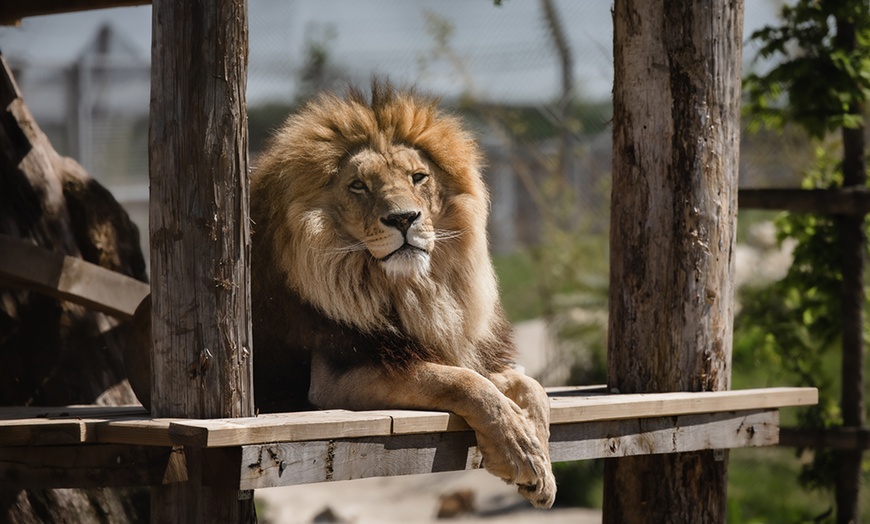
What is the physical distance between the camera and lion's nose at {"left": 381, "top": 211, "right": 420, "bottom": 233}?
12.0ft

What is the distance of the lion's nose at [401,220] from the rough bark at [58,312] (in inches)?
81.0

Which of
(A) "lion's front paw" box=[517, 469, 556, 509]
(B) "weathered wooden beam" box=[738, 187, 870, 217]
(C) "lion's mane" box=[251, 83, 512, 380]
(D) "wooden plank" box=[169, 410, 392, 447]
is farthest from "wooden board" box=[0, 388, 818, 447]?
(B) "weathered wooden beam" box=[738, 187, 870, 217]

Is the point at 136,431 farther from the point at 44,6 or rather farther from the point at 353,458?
the point at 44,6

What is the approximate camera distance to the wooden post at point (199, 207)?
3.18m

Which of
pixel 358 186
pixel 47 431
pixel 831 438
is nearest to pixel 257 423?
pixel 47 431

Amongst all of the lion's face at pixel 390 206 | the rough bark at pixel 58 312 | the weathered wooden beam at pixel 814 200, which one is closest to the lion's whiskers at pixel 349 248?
the lion's face at pixel 390 206

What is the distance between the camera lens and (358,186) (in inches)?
150

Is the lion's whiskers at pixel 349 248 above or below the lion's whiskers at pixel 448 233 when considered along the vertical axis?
below

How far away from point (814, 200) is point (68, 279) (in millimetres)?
3701

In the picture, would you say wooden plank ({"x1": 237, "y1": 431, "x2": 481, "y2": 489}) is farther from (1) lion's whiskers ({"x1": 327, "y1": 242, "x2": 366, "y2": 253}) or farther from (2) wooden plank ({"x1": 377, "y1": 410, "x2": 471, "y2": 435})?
(1) lion's whiskers ({"x1": 327, "y1": 242, "x2": 366, "y2": 253})

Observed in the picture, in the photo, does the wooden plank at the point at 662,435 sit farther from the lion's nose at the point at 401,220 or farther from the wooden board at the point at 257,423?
the lion's nose at the point at 401,220

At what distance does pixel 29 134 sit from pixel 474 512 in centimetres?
420

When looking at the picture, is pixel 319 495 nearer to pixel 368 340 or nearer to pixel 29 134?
pixel 29 134

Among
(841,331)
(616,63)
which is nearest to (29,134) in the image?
(616,63)
